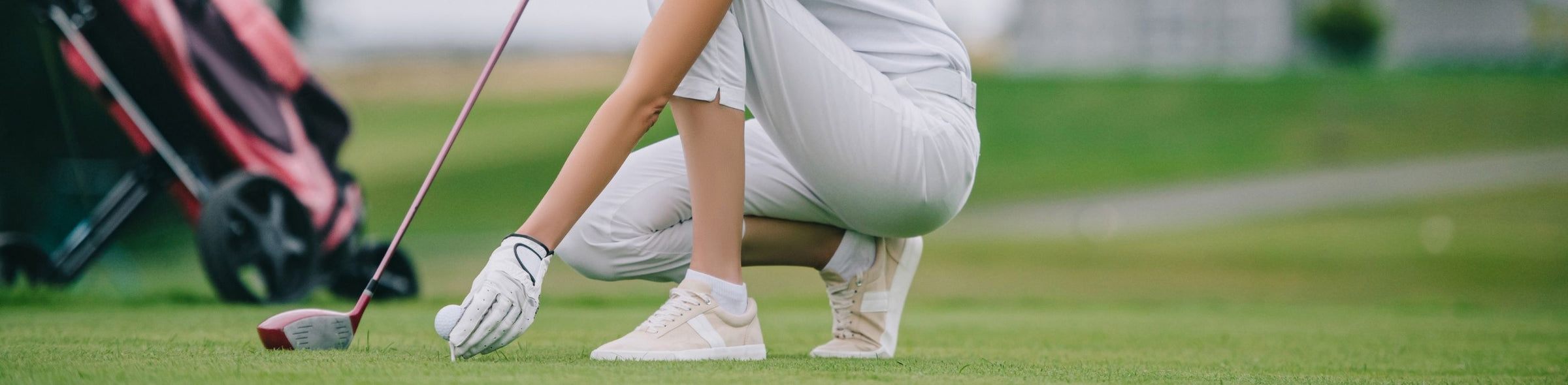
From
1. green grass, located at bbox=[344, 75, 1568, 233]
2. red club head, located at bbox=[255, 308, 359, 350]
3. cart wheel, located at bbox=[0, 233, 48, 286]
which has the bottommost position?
green grass, located at bbox=[344, 75, 1568, 233]

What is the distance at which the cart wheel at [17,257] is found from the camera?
13.8 feet

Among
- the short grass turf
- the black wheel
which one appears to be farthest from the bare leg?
the black wheel

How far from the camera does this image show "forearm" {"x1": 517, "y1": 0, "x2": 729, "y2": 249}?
1688 mm

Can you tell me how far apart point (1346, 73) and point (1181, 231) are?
12.1 m

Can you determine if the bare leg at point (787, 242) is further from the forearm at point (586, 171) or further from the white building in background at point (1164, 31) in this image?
the white building in background at point (1164, 31)

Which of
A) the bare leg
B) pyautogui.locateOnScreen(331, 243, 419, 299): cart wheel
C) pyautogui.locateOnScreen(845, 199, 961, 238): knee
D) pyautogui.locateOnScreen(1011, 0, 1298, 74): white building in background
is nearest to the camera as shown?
pyautogui.locateOnScreen(845, 199, 961, 238): knee

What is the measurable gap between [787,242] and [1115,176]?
15060 millimetres

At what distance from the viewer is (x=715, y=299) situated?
1.86 metres

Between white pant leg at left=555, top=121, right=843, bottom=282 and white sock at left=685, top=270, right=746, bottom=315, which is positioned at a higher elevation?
white pant leg at left=555, top=121, right=843, bottom=282

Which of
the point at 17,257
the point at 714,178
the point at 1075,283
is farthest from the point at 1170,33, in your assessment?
the point at 714,178

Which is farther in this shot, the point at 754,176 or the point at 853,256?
the point at 853,256

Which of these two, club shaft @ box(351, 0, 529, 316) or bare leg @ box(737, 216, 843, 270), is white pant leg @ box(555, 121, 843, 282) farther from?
club shaft @ box(351, 0, 529, 316)

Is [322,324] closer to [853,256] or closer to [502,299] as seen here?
[502,299]

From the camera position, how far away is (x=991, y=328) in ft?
11.1
